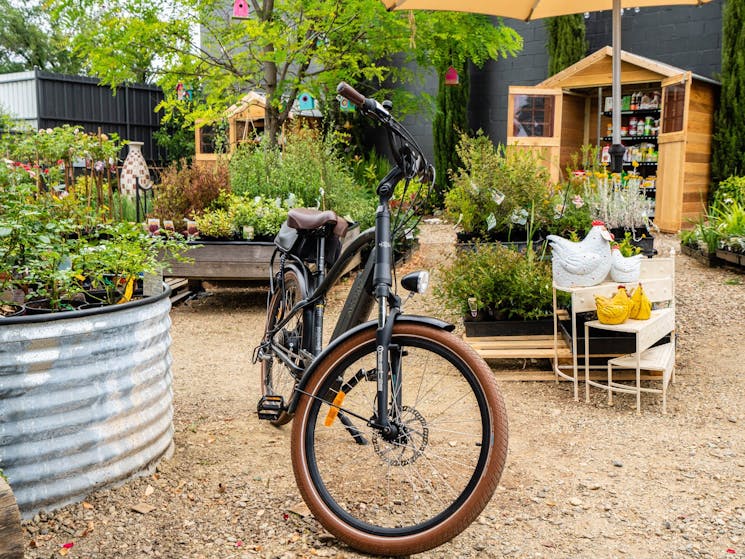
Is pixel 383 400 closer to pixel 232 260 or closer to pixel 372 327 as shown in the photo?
pixel 372 327

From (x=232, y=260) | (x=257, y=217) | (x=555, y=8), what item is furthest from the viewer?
(x=257, y=217)

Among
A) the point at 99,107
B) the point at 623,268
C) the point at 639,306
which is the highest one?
the point at 99,107

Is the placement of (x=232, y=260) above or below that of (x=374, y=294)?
below

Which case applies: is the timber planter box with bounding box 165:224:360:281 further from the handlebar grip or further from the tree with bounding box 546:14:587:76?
the tree with bounding box 546:14:587:76

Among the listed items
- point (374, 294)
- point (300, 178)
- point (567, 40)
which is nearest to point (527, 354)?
point (374, 294)

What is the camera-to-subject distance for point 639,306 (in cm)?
375

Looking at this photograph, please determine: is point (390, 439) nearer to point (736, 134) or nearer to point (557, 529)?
point (557, 529)

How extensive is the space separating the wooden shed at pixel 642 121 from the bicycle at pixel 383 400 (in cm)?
670

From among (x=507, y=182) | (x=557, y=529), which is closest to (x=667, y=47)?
(x=507, y=182)

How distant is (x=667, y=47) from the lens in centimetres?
1101

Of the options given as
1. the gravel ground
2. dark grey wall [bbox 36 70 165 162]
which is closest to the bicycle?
the gravel ground

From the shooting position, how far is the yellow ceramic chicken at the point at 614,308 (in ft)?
11.9

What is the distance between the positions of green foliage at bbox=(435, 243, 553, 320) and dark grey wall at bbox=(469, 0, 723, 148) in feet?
24.7

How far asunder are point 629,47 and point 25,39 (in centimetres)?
1642
